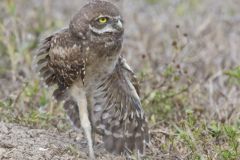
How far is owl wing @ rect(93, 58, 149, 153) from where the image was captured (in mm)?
5609

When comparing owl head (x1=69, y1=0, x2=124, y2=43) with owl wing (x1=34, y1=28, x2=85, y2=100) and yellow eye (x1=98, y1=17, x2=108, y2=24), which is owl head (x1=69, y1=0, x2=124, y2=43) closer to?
yellow eye (x1=98, y1=17, x2=108, y2=24)

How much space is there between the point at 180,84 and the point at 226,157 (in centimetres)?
265

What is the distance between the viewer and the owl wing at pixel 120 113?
5609 millimetres

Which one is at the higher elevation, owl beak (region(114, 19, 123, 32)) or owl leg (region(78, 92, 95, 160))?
owl beak (region(114, 19, 123, 32))

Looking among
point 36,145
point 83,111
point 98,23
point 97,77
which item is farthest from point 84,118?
point 98,23

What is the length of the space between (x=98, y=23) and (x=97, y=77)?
464 mm

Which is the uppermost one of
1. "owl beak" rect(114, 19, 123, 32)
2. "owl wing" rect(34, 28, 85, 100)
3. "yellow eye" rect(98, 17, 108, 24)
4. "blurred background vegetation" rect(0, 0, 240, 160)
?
"yellow eye" rect(98, 17, 108, 24)

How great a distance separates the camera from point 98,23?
16.8ft

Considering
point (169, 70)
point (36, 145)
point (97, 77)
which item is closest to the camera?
point (36, 145)

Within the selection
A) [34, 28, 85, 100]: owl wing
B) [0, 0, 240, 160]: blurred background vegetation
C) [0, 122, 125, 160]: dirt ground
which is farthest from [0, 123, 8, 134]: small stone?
[34, 28, 85, 100]: owl wing

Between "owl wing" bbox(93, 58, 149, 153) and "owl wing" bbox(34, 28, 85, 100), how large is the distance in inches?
12.5

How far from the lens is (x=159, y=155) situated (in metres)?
5.58

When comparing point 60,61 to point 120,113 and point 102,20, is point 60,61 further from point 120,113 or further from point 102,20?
point 120,113

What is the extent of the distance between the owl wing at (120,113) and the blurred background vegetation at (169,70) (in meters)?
0.20
